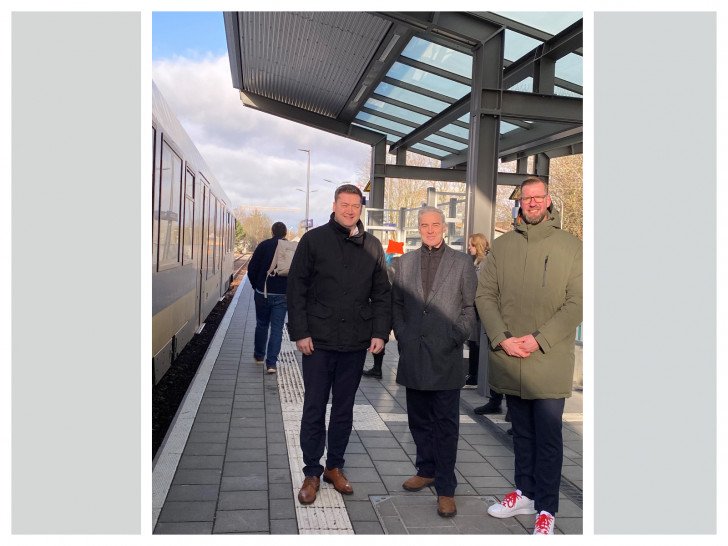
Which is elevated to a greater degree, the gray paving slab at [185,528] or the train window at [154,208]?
the train window at [154,208]

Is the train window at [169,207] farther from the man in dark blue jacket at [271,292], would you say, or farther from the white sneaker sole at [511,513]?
the white sneaker sole at [511,513]

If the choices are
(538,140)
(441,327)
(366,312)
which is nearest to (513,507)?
(441,327)

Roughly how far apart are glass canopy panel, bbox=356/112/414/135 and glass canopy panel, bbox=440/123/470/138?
3.04 ft

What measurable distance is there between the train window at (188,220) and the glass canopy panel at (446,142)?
646cm

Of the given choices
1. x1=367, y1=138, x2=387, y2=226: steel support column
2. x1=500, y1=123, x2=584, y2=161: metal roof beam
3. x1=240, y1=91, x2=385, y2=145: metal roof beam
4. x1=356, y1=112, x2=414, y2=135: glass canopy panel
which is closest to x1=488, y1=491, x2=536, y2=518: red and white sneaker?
x1=500, y1=123, x2=584, y2=161: metal roof beam

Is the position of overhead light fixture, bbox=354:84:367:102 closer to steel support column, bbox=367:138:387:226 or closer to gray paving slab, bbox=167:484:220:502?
steel support column, bbox=367:138:387:226

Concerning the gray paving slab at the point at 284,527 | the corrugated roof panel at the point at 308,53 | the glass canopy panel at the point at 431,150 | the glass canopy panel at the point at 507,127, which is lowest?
the gray paving slab at the point at 284,527

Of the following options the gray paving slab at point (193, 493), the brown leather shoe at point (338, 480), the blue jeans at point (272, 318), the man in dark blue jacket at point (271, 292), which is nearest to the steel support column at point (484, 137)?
the man in dark blue jacket at point (271, 292)

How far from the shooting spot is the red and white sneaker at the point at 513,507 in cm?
389

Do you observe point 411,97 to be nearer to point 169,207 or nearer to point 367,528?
point 169,207

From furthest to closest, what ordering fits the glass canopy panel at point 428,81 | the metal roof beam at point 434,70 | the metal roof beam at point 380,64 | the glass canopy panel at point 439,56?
the glass canopy panel at point 428,81 → the metal roof beam at point 434,70 → the glass canopy panel at point 439,56 → the metal roof beam at point 380,64

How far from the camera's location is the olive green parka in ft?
11.6
